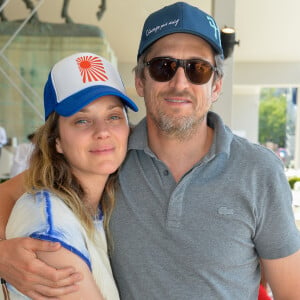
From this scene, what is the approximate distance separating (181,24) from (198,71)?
0.52 ft

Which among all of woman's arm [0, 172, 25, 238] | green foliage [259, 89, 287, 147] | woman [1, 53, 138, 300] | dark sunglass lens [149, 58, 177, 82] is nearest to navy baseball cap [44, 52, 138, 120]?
woman [1, 53, 138, 300]

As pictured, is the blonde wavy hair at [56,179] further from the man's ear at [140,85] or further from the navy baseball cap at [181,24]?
the navy baseball cap at [181,24]

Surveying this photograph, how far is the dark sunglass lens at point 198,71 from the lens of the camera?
1.27m

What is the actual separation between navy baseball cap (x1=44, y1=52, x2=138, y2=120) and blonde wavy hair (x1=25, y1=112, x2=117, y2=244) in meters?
0.07

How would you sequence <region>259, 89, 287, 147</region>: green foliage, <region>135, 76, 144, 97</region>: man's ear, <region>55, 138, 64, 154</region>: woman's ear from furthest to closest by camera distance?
<region>259, 89, 287, 147</region>: green foliage
<region>135, 76, 144, 97</region>: man's ear
<region>55, 138, 64, 154</region>: woman's ear

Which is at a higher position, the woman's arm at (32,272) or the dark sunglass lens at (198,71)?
the dark sunglass lens at (198,71)

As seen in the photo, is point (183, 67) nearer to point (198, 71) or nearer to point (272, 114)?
point (198, 71)

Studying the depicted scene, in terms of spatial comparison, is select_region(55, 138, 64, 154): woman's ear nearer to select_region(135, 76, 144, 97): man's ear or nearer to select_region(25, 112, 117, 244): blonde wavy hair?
select_region(25, 112, 117, 244): blonde wavy hair

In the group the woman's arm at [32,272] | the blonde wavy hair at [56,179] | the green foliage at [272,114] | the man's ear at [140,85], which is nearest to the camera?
the woman's arm at [32,272]

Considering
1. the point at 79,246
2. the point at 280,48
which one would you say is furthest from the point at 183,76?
the point at 280,48

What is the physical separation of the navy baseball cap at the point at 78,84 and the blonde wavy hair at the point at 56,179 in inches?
2.9

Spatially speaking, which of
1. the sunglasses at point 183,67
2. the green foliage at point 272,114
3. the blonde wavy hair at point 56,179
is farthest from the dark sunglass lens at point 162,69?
the green foliage at point 272,114

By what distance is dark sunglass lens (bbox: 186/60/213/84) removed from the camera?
127cm

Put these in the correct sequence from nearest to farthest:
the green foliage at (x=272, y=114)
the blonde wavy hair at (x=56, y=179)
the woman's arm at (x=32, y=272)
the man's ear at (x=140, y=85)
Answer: the woman's arm at (x=32, y=272), the blonde wavy hair at (x=56, y=179), the man's ear at (x=140, y=85), the green foliage at (x=272, y=114)
